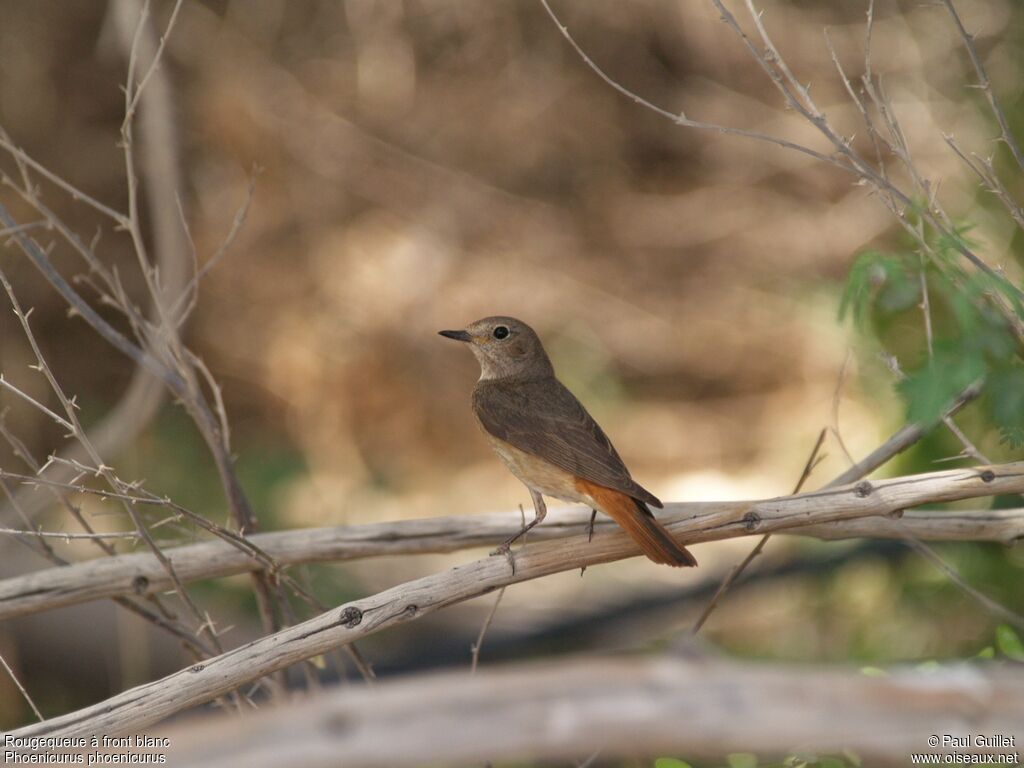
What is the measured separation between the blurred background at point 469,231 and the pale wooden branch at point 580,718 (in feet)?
16.5

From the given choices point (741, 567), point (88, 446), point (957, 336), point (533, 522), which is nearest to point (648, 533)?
point (741, 567)

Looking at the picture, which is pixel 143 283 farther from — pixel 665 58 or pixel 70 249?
pixel 665 58

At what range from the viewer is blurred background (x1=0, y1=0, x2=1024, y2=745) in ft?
22.8

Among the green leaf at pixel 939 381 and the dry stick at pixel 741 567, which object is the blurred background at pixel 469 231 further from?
the green leaf at pixel 939 381

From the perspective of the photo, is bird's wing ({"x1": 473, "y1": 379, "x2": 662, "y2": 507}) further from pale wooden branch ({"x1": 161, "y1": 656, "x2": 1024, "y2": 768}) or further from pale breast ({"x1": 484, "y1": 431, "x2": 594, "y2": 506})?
pale wooden branch ({"x1": 161, "y1": 656, "x2": 1024, "y2": 768})

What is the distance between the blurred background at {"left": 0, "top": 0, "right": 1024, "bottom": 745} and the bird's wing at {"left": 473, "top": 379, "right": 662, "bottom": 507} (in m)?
2.80

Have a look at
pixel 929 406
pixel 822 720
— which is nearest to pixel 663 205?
pixel 929 406

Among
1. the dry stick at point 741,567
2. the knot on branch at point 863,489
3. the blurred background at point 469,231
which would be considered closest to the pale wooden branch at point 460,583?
the knot on branch at point 863,489

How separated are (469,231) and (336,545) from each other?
5.26 meters

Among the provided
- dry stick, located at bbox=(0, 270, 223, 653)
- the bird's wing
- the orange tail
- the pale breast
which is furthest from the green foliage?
dry stick, located at bbox=(0, 270, 223, 653)

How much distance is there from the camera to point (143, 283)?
7.20 m

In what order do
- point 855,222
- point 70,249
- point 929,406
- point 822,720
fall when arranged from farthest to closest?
point 855,222
point 70,249
point 929,406
point 822,720

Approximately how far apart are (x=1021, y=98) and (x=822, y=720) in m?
4.28

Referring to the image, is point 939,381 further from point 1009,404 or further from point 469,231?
point 469,231
